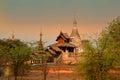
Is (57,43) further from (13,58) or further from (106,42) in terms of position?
(106,42)

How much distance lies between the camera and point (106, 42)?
75.3 ft

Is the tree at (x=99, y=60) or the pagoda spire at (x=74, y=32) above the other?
the pagoda spire at (x=74, y=32)

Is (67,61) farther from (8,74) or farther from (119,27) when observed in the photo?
(8,74)

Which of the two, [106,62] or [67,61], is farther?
[67,61]

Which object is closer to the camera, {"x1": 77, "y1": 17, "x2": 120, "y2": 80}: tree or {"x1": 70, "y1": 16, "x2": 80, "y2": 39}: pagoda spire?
{"x1": 77, "y1": 17, "x2": 120, "y2": 80}: tree

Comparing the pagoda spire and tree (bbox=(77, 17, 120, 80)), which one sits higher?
the pagoda spire

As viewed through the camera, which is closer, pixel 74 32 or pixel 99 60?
pixel 99 60

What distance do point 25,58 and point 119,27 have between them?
26282 millimetres

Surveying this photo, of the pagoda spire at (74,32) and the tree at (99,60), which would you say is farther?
the pagoda spire at (74,32)

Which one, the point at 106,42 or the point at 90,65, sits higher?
the point at 106,42

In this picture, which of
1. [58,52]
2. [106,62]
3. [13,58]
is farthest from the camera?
[58,52]

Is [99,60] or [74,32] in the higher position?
[74,32]

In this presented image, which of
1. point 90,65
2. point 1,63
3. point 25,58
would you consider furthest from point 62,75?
point 90,65

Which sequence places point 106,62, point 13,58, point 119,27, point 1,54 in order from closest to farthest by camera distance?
point 106,62 → point 13,58 → point 1,54 → point 119,27
